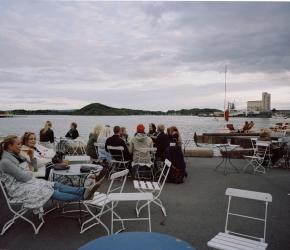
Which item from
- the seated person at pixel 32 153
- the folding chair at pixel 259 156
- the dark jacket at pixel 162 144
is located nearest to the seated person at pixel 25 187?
the seated person at pixel 32 153

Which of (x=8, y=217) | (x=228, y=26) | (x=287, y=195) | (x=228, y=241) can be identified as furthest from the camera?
(x=228, y=26)

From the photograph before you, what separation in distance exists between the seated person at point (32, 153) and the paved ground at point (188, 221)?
93 cm

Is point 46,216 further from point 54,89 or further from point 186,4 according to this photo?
point 54,89

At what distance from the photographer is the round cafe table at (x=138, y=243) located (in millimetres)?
2176

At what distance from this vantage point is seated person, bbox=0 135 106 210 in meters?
4.36

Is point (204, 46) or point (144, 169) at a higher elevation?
point (204, 46)

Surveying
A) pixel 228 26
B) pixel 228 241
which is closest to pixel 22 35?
pixel 228 26

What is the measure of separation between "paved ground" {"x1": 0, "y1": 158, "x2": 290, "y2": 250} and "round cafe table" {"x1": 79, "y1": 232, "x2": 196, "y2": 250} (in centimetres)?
191

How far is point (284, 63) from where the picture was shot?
11.5 meters

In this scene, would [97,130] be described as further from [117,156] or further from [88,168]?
[88,168]

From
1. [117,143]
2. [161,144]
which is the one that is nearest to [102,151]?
[117,143]

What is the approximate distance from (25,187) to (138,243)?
2.75 m

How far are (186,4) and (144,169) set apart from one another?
3.89 metres

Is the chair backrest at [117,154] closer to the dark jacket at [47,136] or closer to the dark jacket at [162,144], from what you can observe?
the dark jacket at [162,144]
